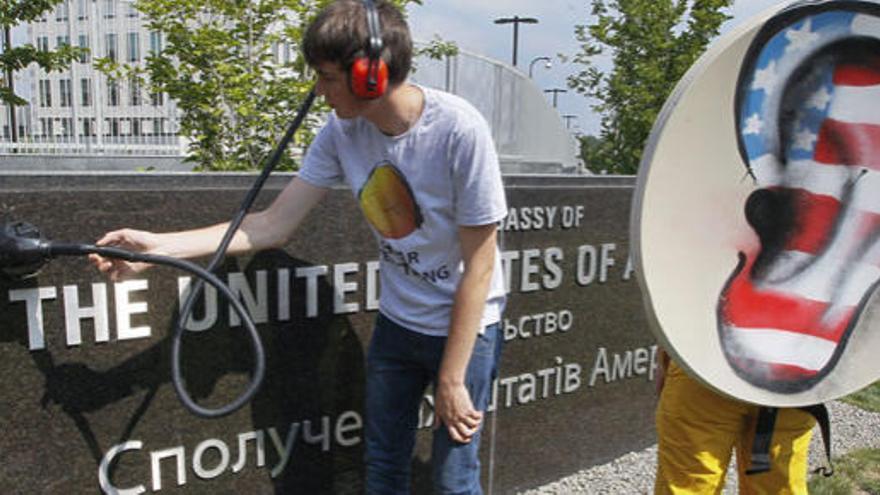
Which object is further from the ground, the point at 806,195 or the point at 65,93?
the point at 65,93

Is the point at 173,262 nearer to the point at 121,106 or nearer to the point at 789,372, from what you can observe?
the point at 789,372

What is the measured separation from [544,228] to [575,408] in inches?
37.5

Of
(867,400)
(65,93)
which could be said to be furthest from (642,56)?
(65,93)

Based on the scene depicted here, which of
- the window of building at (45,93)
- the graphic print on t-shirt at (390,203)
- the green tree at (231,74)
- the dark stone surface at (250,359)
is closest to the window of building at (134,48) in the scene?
the window of building at (45,93)

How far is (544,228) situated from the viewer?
10.6 ft

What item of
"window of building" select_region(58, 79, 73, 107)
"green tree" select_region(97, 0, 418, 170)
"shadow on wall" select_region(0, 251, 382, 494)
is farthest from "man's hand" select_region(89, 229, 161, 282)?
"window of building" select_region(58, 79, 73, 107)

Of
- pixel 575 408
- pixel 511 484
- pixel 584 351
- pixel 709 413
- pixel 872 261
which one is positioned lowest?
pixel 511 484

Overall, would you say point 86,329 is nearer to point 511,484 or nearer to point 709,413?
point 709,413

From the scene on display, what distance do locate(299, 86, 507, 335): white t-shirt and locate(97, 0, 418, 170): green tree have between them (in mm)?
2389

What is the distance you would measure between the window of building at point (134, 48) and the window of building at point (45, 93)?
6.17ft

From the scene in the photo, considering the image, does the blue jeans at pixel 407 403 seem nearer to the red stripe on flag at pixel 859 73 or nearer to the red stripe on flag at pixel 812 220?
the red stripe on flag at pixel 812 220

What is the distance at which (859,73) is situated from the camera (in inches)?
75.0

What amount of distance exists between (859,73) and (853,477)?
103 inches

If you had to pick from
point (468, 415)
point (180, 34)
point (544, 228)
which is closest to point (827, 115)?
point (468, 415)
